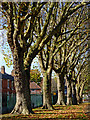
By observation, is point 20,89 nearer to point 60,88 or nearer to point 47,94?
point 47,94

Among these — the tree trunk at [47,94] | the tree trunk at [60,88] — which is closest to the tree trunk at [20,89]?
the tree trunk at [47,94]

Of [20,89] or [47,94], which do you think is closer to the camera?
[20,89]

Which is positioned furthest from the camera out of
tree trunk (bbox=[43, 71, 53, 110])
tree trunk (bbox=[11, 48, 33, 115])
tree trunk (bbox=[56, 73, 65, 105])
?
tree trunk (bbox=[56, 73, 65, 105])

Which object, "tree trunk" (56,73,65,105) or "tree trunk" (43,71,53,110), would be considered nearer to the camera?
"tree trunk" (43,71,53,110)

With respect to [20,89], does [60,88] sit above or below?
above

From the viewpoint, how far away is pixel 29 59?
13094 mm

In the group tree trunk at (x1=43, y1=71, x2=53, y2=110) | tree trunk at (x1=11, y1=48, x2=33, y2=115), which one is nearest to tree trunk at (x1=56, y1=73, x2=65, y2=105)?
tree trunk at (x1=43, y1=71, x2=53, y2=110)

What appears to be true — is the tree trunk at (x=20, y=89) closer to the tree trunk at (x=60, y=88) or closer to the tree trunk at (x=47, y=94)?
the tree trunk at (x=47, y=94)

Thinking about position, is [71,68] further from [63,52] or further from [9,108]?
[9,108]

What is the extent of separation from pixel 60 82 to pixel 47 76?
624cm

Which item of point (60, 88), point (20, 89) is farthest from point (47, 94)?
point (60, 88)

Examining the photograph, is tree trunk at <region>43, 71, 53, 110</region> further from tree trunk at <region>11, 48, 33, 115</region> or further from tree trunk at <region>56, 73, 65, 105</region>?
tree trunk at <region>11, 48, 33, 115</region>

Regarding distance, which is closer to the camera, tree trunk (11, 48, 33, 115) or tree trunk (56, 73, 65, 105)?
tree trunk (11, 48, 33, 115)

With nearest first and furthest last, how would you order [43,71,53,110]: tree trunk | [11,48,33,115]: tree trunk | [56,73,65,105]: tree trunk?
[11,48,33,115]: tree trunk → [43,71,53,110]: tree trunk → [56,73,65,105]: tree trunk
